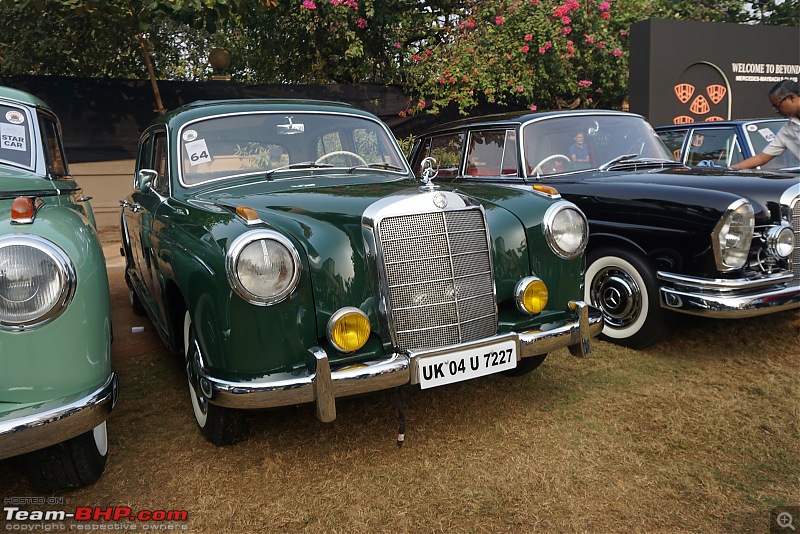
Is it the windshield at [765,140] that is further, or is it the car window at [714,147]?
the car window at [714,147]

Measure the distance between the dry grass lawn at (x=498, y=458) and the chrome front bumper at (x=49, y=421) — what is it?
59cm

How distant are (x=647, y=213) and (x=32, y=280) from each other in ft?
11.7

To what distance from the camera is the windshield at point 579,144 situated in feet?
15.6

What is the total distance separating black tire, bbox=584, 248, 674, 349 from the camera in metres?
4.11

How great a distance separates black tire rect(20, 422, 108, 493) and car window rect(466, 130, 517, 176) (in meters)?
3.48

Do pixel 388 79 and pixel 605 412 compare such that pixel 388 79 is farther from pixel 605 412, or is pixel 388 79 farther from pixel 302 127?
pixel 605 412

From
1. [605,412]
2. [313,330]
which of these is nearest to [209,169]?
[313,330]

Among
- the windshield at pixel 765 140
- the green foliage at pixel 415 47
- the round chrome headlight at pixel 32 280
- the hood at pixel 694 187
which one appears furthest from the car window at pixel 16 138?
the green foliage at pixel 415 47

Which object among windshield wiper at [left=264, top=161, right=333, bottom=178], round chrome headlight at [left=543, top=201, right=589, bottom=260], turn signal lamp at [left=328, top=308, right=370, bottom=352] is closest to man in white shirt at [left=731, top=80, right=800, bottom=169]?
round chrome headlight at [left=543, top=201, right=589, bottom=260]

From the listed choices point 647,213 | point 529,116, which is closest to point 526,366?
point 647,213

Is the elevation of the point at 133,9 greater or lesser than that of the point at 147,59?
greater

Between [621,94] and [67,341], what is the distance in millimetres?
12086

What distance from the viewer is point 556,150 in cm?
484

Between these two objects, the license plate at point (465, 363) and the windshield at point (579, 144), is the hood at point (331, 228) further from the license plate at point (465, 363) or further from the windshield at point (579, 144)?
the windshield at point (579, 144)
